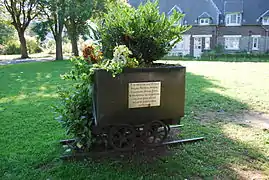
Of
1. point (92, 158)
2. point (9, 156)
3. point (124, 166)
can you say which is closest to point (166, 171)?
point (124, 166)

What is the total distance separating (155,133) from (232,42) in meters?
24.3

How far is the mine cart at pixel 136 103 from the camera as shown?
8.53ft

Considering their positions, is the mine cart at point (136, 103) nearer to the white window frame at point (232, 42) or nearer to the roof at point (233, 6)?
the white window frame at point (232, 42)

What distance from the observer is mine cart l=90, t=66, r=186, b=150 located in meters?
2.60

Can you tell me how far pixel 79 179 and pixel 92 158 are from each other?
0.44 metres

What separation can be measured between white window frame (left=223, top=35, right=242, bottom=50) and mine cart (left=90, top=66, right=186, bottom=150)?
2397 cm

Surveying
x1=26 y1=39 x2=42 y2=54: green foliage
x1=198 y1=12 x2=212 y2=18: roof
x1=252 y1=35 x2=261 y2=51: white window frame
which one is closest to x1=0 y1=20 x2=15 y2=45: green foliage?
x1=26 y1=39 x2=42 y2=54: green foliage

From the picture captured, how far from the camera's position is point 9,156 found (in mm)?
2865

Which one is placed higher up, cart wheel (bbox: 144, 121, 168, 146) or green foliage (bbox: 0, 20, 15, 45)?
green foliage (bbox: 0, 20, 15, 45)

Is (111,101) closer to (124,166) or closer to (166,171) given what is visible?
(124,166)

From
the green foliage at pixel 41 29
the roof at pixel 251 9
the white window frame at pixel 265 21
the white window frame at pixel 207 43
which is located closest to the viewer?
the green foliage at pixel 41 29

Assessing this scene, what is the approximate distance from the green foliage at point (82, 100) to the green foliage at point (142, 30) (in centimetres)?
24

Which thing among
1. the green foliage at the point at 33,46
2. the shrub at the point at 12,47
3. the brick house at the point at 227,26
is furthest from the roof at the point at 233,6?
the shrub at the point at 12,47

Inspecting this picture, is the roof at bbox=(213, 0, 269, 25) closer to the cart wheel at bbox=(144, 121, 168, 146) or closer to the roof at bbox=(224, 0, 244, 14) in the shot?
the roof at bbox=(224, 0, 244, 14)
